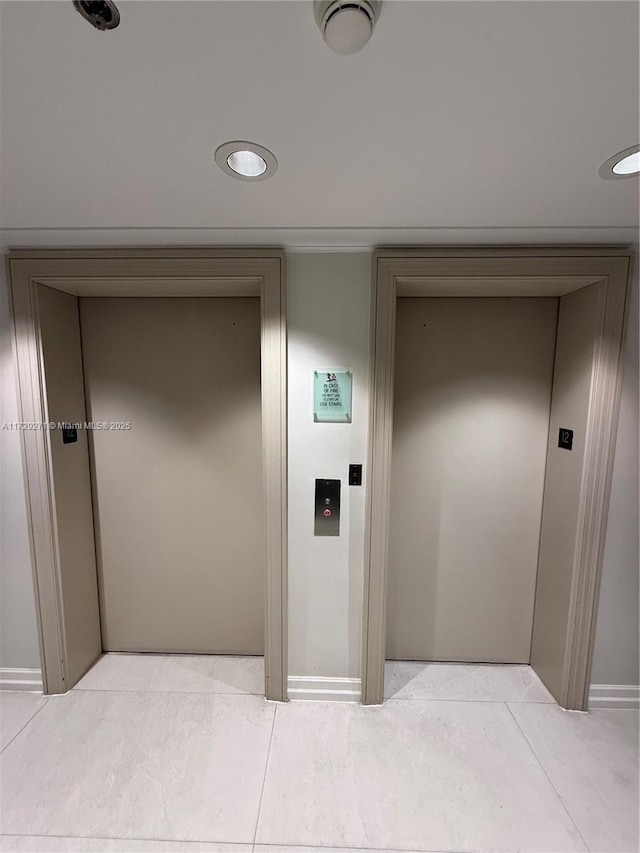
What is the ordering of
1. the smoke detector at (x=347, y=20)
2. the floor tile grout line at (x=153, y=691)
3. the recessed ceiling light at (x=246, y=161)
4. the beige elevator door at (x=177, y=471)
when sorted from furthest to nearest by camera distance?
the beige elevator door at (x=177, y=471) → the floor tile grout line at (x=153, y=691) → the recessed ceiling light at (x=246, y=161) → the smoke detector at (x=347, y=20)

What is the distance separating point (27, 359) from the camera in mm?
1742

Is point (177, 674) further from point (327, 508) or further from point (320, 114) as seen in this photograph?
point (320, 114)

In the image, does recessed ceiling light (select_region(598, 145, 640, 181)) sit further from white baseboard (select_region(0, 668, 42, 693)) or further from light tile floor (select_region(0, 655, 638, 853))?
white baseboard (select_region(0, 668, 42, 693))

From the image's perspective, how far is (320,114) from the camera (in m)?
0.91

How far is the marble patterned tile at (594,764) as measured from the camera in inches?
52.2

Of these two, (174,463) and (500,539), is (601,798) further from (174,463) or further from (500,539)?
(174,463)

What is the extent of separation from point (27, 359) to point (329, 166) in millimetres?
1651

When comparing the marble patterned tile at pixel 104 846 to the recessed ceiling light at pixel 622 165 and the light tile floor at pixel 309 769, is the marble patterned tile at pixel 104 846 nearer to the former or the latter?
the light tile floor at pixel 309 769

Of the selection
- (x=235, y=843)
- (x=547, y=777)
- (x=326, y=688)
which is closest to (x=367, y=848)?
(x=235, y=843)

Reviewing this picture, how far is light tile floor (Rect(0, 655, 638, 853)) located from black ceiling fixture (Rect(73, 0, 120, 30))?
2.32 m

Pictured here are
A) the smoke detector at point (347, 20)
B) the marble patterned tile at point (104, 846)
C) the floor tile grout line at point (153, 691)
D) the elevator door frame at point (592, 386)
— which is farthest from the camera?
the floor tile grout line at point (153, 691)

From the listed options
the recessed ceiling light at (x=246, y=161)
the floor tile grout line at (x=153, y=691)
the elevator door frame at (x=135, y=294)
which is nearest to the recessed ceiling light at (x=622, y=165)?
the recessed ceiling light at (x=246, y=161)

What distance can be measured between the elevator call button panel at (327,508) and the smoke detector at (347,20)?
4.81 ft

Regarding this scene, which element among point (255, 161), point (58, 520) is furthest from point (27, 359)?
point (255, 161)
